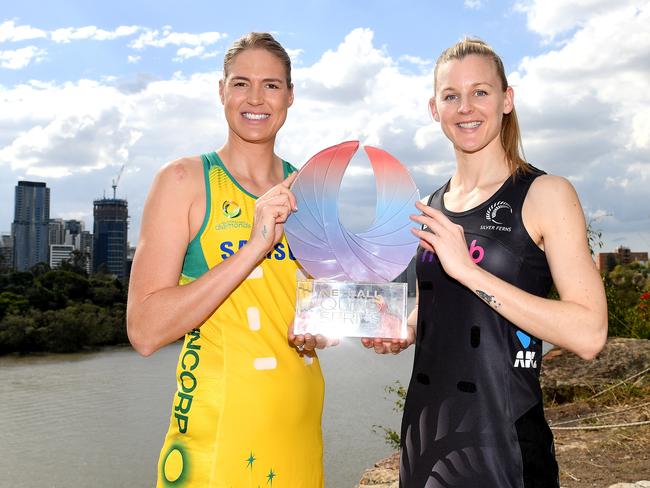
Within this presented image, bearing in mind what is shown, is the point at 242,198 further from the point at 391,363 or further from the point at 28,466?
the point at 391,363

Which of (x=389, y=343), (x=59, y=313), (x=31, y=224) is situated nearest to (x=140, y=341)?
(x=389, y=343)

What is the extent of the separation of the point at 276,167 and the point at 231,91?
0.36 metres

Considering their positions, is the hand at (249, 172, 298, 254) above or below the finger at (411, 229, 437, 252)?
above

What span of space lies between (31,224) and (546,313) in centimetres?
11690

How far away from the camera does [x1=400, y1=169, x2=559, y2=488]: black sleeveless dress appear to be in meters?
1.93

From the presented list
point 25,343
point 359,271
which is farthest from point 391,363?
point 359,271

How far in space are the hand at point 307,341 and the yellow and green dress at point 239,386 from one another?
3 cm

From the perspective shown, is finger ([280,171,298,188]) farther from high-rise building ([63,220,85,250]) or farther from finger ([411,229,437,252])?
high-rise building ([63,220,85,250])

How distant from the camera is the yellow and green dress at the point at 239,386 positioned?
2.07m

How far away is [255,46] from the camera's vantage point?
2246mm

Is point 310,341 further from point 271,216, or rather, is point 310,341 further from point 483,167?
point 483,167

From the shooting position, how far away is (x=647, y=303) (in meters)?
10.8

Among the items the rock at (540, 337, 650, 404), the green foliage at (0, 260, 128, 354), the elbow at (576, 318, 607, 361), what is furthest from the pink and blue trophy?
the green foliage at (0, 260, 128, 354)

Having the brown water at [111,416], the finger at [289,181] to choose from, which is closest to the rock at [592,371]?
the finger at [289,181]
